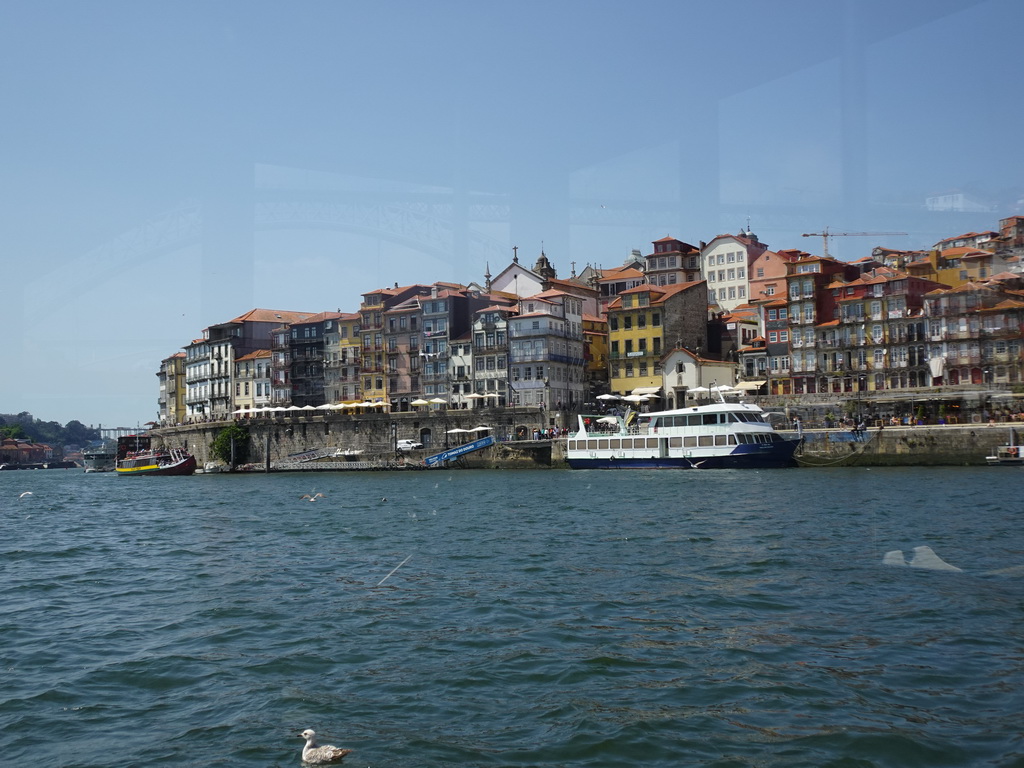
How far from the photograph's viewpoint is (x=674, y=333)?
76375 mm

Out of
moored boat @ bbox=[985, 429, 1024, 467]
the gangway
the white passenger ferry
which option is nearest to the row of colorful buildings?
the gangway

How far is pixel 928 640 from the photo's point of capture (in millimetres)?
12828

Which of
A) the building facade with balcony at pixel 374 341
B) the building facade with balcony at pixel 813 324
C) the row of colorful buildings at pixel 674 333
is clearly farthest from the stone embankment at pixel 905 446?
the building facade with balcony at pixel 374 341

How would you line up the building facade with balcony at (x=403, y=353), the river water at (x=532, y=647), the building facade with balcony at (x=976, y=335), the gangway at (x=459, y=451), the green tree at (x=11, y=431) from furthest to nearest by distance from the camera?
the green tree at (x=11, y=431) → the building facade with balcony at (x=403, y=353) → the gangway at (x=459, y=451) → the building facade with balcony at (x=976, y=335) → the river water at (x=532, y=647)

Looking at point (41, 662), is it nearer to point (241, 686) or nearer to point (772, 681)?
point (241, 686)

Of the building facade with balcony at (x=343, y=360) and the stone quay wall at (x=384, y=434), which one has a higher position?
the building facade with balcony at (x=343, y=360)

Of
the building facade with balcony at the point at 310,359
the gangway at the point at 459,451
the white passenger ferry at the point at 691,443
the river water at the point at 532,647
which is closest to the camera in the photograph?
the river water at the point at 532,647

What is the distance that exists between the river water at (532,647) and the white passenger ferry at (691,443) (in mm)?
28687

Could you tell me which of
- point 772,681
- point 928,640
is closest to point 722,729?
point 772,681

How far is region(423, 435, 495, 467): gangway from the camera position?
71.1 metres

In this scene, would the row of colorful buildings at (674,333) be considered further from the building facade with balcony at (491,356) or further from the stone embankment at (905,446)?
the stone embankment at (905,446)

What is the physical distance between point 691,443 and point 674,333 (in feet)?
60.9

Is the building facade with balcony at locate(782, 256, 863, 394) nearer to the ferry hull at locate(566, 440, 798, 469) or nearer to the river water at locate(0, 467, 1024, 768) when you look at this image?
the ferry hull at locate(566, 440, 798, 469)

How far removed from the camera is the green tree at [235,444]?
3474 inches
